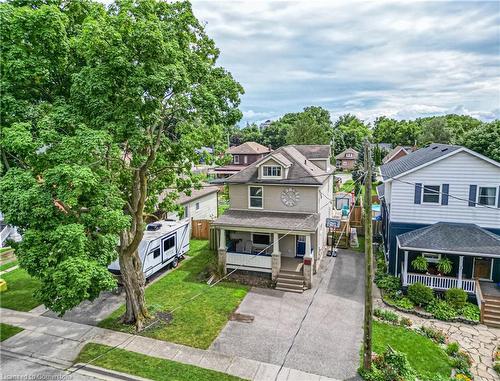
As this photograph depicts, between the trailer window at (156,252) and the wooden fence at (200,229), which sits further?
the wooden fence at (200,229)

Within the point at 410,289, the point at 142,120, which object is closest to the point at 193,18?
the point at 142,120

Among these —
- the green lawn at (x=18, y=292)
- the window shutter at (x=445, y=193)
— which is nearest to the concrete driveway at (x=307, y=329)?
the window shutter at (x=445, y=193)

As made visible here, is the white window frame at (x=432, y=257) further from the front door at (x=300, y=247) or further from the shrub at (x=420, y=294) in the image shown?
the front door at (x=300, y=247)

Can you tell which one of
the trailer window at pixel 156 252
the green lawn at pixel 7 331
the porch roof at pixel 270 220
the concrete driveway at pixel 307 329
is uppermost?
the porch roof at pixel 270 220

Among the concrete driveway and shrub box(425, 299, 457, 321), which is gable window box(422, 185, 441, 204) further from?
the concrete driveway

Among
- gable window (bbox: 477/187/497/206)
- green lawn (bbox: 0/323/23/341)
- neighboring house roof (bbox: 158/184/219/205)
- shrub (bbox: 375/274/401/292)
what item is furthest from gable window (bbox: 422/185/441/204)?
green lawn (bbox: 0/323/23/341)

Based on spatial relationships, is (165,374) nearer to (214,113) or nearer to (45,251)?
(45,251)

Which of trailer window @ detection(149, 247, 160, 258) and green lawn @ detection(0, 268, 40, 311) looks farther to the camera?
trailer window @ detection(149, 247, 160, 258)

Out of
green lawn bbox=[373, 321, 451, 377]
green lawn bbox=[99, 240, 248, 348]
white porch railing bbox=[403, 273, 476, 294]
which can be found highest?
white porch railing bbox=[403, 273, 476, 294]
